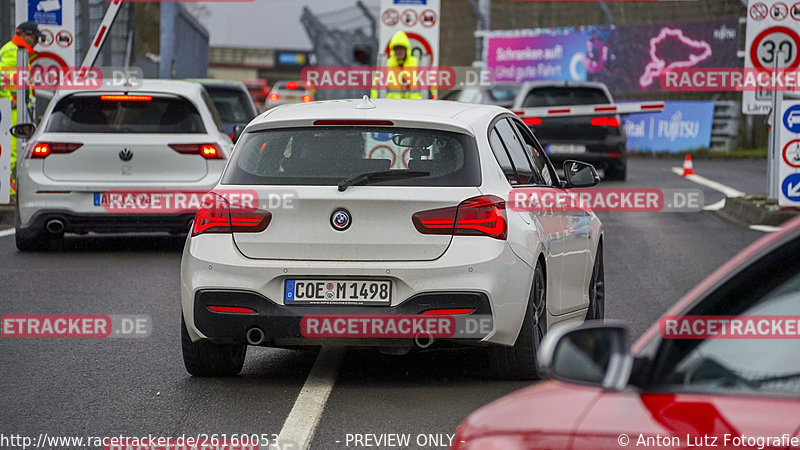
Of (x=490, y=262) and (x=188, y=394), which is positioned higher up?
(x=490, y=262)

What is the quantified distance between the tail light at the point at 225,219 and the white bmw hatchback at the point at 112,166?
611 cm

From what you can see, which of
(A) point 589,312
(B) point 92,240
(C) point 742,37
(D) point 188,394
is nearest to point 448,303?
(D) point 188,394

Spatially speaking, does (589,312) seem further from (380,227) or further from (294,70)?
(294,70)

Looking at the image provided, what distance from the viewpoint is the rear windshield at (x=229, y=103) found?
19.5m

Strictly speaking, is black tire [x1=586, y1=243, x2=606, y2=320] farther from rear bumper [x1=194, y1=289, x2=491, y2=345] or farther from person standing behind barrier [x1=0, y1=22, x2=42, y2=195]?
person standing behind barrier [x1=0, y1=22, x2=42, y2=195]

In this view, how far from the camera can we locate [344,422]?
6.31 meters

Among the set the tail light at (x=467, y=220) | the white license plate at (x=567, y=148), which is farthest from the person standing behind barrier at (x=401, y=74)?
the tail light at (x=467, y=220)

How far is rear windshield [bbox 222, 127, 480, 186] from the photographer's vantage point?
7.13 metres

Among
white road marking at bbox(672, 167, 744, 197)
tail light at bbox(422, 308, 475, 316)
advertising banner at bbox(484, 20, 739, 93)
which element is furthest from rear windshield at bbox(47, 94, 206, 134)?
advertising banner at bbox(484, 20, 739, 93)

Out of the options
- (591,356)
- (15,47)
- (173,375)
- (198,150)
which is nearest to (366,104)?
(173,375)

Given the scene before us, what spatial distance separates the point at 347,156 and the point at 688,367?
4494mm

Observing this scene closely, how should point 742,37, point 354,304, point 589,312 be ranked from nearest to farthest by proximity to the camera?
1. point 354,304
2. point 589,312
3. point 742,37

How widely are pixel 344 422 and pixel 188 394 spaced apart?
3.13ft

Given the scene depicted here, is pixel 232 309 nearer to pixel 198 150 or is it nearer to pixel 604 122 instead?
pixel 198 150
